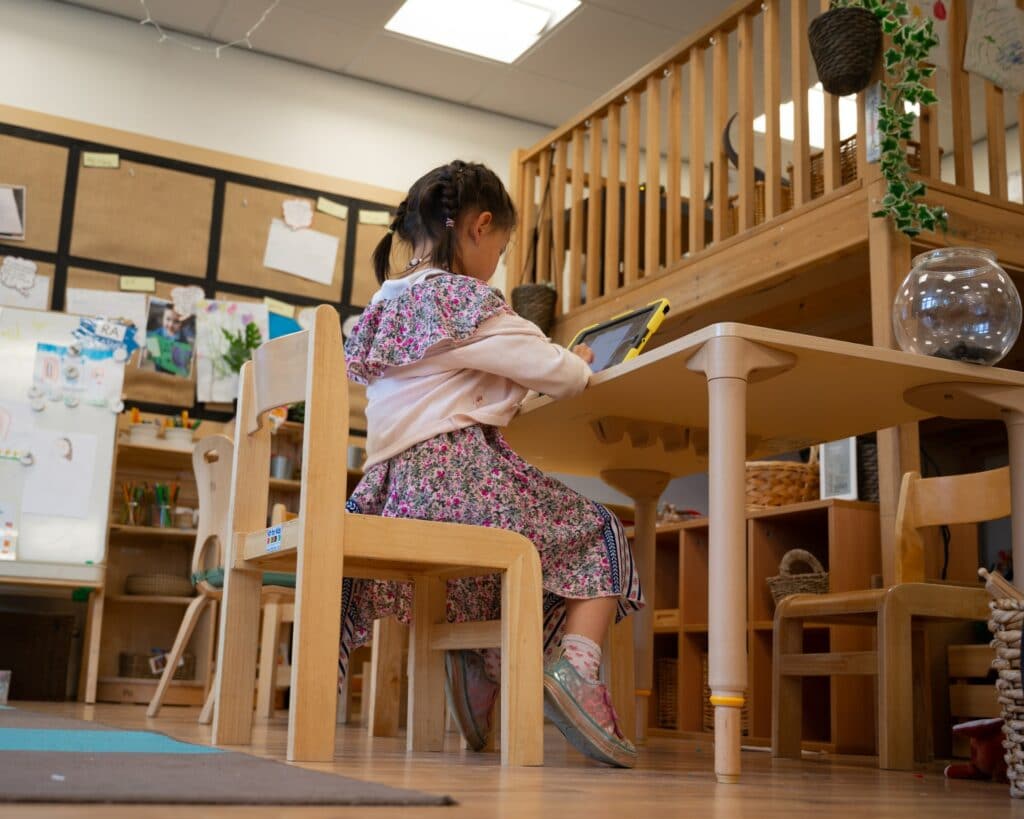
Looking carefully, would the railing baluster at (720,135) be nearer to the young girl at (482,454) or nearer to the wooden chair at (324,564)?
the young girl at (482,454)

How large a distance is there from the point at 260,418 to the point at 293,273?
377 cm

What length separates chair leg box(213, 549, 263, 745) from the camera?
200 cm

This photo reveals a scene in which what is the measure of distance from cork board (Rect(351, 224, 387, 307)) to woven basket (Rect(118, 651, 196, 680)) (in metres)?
1.89

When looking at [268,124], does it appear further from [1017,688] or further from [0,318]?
[1017,688]

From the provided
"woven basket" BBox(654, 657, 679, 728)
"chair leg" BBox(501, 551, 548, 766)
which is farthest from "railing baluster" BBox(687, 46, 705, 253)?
"chair leg" BBox(501, 551, 548, 766)

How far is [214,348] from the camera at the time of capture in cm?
543

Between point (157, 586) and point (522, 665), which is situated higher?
point (157, 586)

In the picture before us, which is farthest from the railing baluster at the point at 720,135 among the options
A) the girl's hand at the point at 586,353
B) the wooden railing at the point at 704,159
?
the girl's hand at the point at 586,353

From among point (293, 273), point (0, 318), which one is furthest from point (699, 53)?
point (0, 318)

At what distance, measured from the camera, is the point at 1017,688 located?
1699 millimetres

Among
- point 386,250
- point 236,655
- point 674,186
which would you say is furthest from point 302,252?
point 236,655

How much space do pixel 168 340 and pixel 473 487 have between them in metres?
3.77

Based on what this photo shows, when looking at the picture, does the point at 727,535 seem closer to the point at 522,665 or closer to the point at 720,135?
the point at 522,665

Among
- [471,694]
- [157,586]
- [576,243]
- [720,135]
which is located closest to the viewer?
[471,694]
